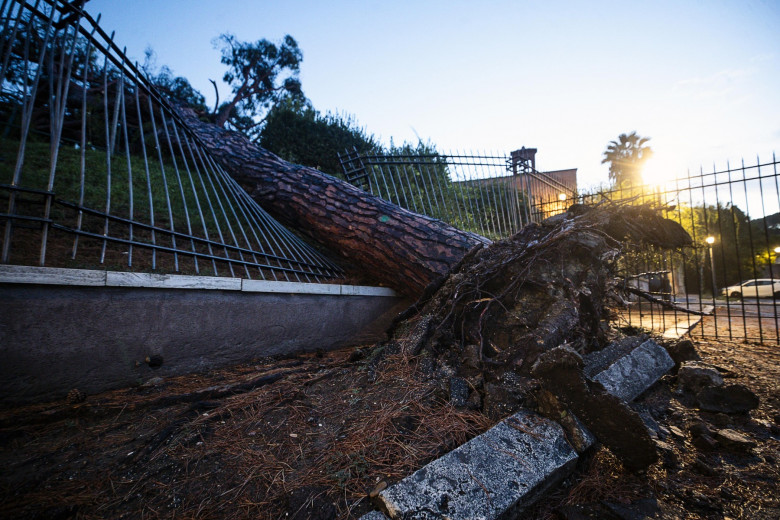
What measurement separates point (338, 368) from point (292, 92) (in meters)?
19.0

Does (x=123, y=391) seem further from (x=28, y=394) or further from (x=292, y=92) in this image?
(x=292, y=92)

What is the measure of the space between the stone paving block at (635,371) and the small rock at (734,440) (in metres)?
0.42

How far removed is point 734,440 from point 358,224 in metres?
3.63

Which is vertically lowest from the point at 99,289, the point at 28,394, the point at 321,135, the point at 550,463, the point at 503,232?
the point at 550,463

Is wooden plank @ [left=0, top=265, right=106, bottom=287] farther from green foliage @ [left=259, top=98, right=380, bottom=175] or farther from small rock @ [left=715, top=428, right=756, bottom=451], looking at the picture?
green foliage @ [left=259, top=98, right=380, bottom=175]

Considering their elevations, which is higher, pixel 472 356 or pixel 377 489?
pixel 472 356

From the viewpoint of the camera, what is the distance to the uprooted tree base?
1.66m

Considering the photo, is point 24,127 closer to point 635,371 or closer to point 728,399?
point 635,371

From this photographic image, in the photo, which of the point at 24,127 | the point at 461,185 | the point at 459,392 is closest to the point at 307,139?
the point at 461,185

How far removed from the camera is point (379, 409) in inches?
75.3

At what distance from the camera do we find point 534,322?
2.47m

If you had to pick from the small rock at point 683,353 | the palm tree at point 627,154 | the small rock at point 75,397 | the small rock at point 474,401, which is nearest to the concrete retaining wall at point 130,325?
the small rock at point 75,397

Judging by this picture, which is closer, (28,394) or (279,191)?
(28,394)

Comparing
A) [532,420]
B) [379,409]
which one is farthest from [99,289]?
[532,420]
